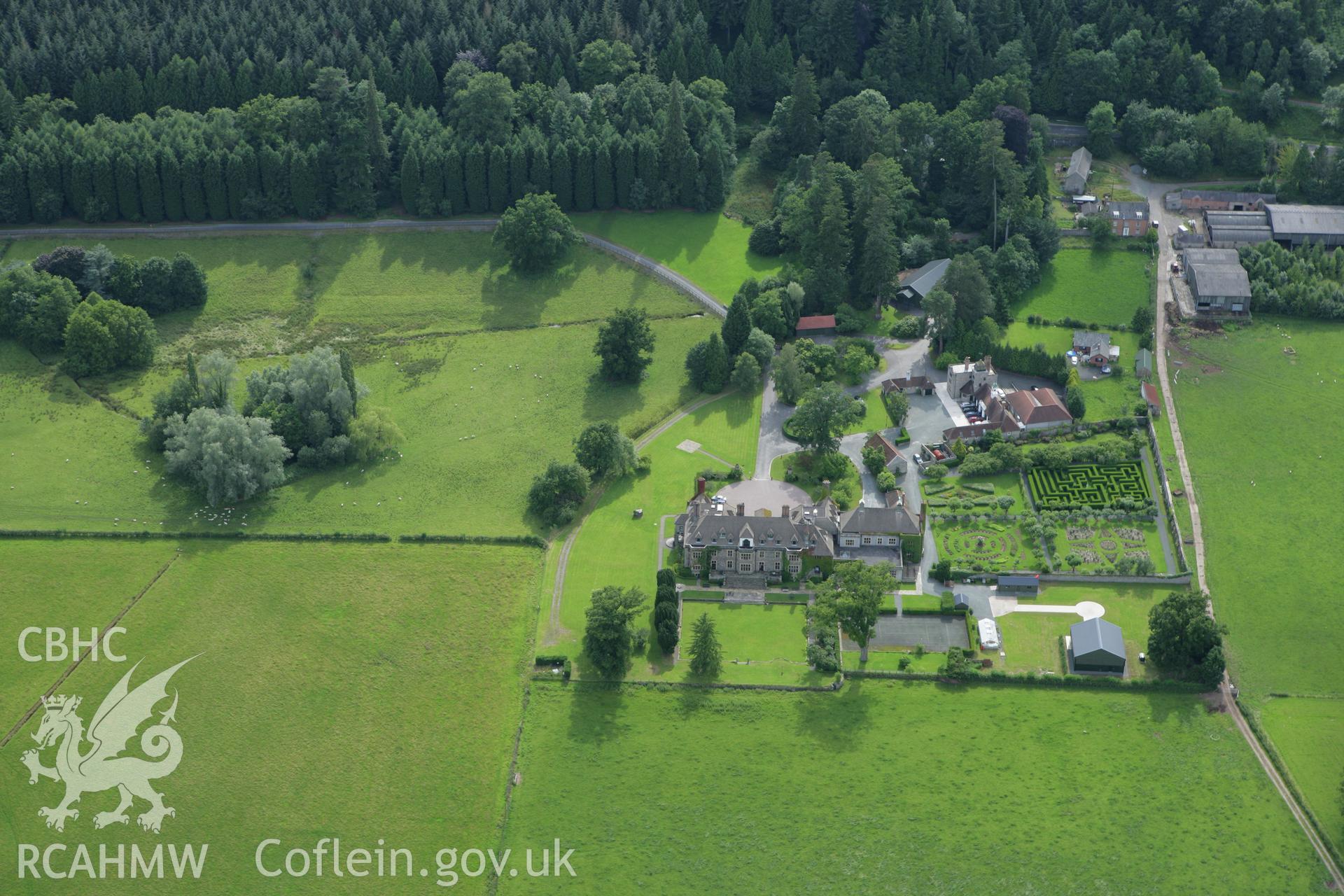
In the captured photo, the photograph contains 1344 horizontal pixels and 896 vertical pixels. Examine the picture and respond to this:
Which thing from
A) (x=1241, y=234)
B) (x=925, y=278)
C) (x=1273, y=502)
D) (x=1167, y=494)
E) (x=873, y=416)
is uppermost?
(x=1241, y=234)

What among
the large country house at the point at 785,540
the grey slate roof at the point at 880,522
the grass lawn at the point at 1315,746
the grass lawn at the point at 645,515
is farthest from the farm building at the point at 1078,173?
the grass lawn at the point at 1315,746

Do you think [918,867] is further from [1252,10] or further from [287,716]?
[1252,10]

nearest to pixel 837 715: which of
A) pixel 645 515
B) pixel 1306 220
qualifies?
pixel 645 515

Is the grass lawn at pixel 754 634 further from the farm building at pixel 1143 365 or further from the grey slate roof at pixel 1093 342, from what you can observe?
the farm building at pixel 1143 365

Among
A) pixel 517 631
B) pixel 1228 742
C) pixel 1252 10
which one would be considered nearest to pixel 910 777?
pixel 1228 742

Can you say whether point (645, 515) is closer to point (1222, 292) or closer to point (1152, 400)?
point (1152, 400)
